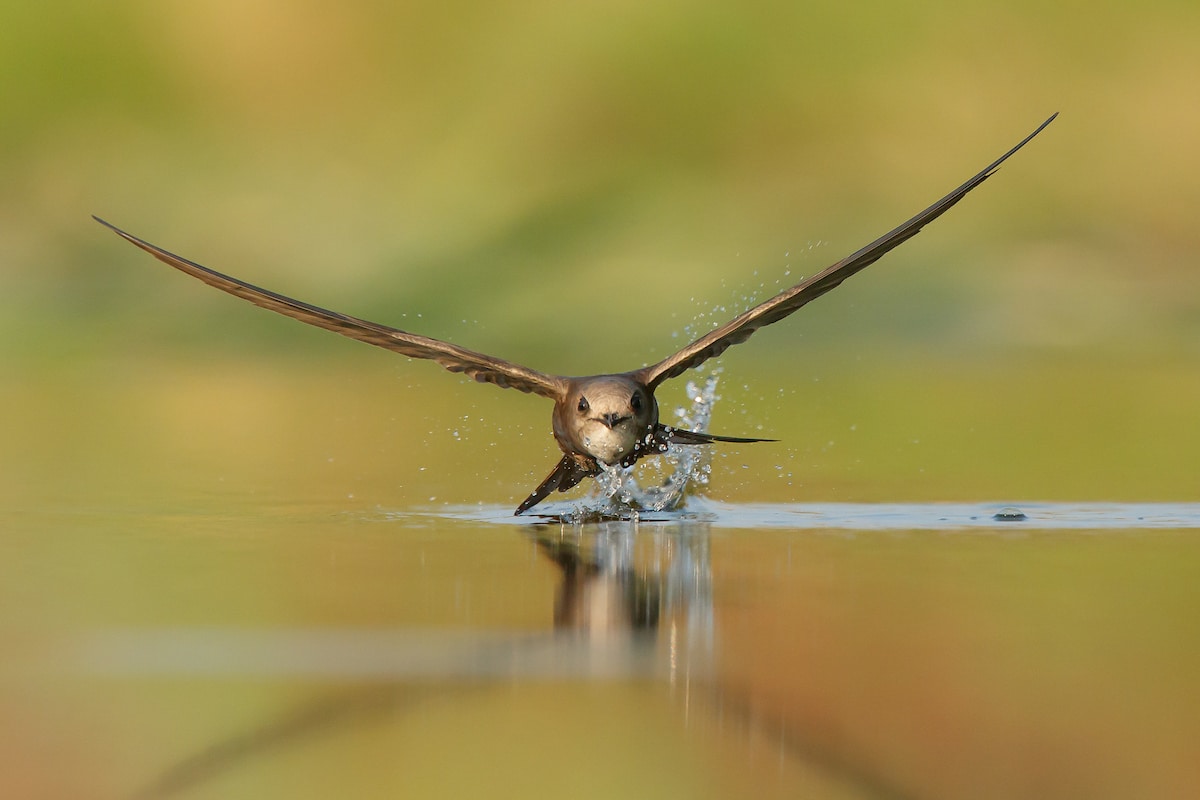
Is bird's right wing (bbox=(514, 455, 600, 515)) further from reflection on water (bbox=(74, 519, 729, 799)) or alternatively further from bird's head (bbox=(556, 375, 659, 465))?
reflection on water (bbox=(74, 519, 729, 799))

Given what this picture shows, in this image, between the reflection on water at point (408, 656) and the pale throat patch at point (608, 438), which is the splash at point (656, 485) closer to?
the pale throat patch at point (608, 438)

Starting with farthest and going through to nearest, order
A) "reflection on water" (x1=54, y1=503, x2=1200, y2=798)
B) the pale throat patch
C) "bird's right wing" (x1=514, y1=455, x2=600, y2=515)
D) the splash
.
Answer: the splash
"bird's right wing" (x1=514, y1=455, x2=600, y2=515)
the pale throat patch
"reflection on water" (x1=54, y1=503, x2=1200, y2=798)

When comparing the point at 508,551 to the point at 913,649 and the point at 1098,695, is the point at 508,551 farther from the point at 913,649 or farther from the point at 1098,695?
the point at 1098,695

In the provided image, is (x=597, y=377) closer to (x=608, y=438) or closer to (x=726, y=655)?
(x=608, y=438)

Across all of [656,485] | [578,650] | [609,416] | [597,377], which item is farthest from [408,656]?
[656,485]

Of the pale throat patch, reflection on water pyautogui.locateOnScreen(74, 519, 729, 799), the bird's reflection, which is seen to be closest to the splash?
the pale throat patch

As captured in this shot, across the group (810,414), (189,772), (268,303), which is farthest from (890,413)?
(189,772)

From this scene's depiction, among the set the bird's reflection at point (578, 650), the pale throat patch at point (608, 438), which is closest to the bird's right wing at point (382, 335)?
the pale throat patch at point (608, 438)
